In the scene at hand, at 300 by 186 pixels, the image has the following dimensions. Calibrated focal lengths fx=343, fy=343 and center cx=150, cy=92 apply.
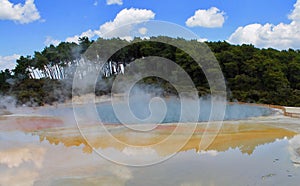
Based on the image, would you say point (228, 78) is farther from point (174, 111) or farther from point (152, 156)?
point (152, 156)

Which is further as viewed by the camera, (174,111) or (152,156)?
(174,111)

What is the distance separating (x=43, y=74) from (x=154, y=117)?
12.0m

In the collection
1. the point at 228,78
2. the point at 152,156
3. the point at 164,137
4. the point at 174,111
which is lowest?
the point at 152,156

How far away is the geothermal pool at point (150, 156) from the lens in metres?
4.77

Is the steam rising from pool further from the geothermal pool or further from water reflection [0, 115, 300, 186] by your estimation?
water reflection [0, 115, 300, 186]

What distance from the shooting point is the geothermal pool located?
4.77 metres

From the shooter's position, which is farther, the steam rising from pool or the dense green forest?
the dense green forest

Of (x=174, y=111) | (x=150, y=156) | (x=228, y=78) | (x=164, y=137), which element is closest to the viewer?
(x=150, y=156)

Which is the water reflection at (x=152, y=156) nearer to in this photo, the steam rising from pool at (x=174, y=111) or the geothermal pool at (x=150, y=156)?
the geothermal pool at (x=150, y=156)

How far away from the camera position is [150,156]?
6.12 m

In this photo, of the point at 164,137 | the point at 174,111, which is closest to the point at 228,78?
the point at 174,111

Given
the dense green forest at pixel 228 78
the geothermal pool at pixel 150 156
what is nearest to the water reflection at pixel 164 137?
the geothermal pool at pixel 150 156

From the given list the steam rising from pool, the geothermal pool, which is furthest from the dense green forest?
the geothermal pool

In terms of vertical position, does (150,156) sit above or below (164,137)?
below
